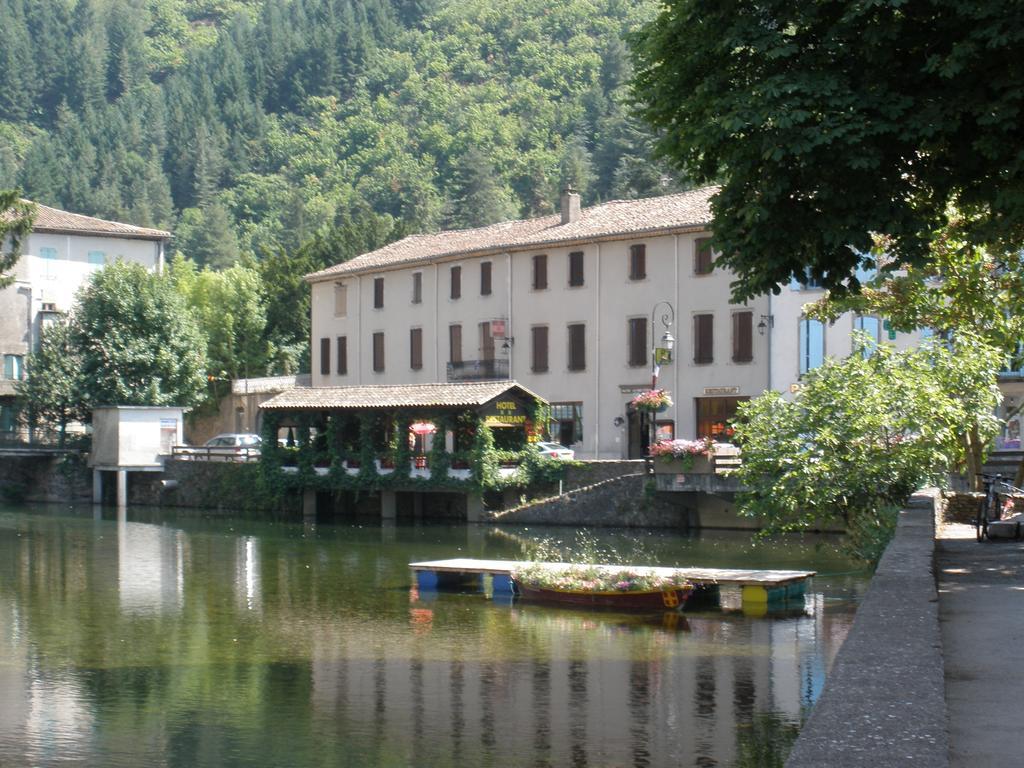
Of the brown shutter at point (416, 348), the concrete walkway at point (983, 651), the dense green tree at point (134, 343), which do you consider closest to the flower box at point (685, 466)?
the brown shutter at point (416, 348)

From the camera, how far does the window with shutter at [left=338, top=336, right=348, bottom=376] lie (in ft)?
222

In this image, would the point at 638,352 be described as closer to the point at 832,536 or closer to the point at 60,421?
the point at 832,536

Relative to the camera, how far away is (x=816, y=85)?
48.0 ft

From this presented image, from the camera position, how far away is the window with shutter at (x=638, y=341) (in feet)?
181

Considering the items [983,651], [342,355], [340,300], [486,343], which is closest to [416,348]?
[486,343]

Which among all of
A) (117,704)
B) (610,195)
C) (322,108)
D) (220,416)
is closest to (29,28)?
(322,108)

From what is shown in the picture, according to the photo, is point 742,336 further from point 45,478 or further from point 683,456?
point 45,478

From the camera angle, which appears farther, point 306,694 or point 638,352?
point 638,352

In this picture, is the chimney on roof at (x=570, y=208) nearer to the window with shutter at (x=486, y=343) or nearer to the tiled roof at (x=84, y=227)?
the window with shutter at (x=486, y=343)

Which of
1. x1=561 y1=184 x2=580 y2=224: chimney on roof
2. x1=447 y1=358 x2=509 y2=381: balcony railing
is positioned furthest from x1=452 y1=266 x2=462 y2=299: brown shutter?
x1=561 y1=184 x2=580 y2=224: chimney on roof

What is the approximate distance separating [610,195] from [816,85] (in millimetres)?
96861

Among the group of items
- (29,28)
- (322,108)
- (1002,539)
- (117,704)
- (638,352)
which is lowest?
(117,704)

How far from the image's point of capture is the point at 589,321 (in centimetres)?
5684

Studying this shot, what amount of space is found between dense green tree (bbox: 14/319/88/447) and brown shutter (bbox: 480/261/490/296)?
1894 cm
